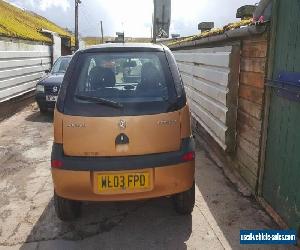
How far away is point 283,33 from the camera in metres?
4.10

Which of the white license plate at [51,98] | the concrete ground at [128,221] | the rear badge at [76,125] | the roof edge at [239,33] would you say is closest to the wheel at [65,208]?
the concrete ground at [128,221]

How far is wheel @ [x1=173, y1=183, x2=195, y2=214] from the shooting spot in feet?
14.3

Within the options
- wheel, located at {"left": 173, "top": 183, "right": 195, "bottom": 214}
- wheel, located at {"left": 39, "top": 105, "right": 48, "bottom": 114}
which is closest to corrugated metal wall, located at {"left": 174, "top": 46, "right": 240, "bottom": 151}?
wheel, located at {"left": 173, "top": 183, "right": 195, "bottom": 214}

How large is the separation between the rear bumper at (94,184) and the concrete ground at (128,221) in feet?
1.57

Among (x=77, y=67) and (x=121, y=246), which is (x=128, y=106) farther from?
(x=121, y=246)

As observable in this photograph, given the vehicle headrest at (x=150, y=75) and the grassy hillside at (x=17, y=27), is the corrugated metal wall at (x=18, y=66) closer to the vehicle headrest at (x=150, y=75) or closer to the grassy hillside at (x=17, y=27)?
the grassy hillside at (x=17, y=27)

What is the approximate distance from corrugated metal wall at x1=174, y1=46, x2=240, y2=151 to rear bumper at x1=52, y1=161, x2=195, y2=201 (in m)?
2.20

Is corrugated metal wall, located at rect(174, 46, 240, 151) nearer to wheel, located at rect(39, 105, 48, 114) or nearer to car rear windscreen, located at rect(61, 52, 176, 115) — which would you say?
car rear windscreen, located at rect(61, 52, 176, 115)

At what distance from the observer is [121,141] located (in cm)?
385

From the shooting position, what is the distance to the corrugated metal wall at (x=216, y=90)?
5871 millimetres

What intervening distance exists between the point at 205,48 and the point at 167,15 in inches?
544

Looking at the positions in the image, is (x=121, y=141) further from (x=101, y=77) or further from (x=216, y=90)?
(x=216, y=90)

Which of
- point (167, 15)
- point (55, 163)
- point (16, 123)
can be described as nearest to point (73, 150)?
point (55, 163)

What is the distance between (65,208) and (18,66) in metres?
9.64
